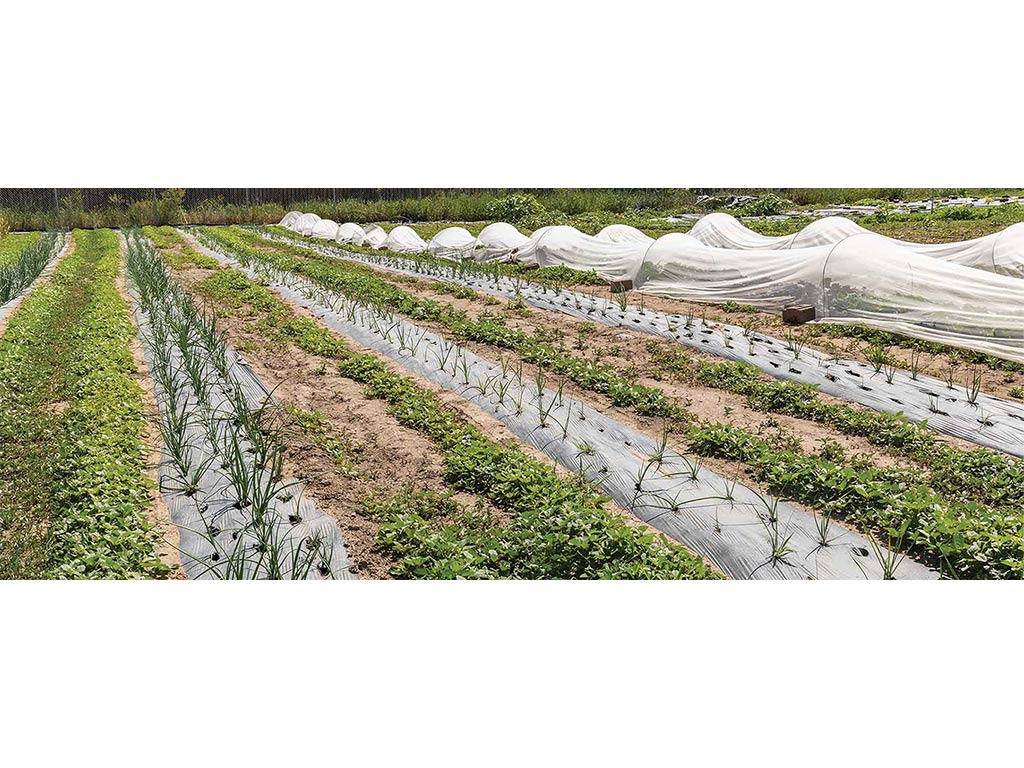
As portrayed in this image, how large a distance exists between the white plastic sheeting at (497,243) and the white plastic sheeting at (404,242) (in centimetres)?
210

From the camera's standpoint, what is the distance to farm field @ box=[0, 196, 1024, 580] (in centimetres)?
359


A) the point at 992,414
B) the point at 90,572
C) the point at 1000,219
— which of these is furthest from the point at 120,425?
the point at 1000,219

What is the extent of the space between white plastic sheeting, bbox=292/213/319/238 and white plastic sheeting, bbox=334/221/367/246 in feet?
7.31

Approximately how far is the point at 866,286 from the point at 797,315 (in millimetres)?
686

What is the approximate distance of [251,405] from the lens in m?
5.66

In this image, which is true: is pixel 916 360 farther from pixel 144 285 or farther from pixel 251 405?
pixel 144 285

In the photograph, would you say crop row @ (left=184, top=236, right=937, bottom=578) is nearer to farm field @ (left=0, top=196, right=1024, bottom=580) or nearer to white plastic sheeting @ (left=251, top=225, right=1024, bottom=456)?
farm field @ (left=0, top=196, right=1024, bottom=580)

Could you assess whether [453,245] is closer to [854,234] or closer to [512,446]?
[854,234]

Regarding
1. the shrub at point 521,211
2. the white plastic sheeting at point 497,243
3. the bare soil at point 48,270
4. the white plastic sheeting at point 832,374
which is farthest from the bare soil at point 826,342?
the shrub at point 521,211

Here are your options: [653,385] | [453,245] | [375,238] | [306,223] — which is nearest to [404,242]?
[375,238]

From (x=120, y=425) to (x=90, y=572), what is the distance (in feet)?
5.62

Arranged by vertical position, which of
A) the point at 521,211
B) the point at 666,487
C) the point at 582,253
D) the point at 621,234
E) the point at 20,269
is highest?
the point at 521,211

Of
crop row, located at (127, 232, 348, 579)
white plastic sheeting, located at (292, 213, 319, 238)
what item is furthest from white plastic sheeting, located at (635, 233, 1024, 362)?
white plastic sheeting, located at (292, 213, 319, 238)

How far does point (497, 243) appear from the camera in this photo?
1352 cm
